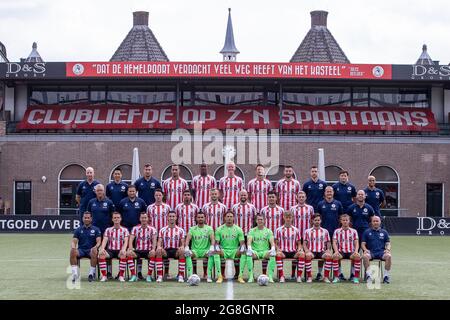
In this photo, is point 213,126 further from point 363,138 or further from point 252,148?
point 363,138

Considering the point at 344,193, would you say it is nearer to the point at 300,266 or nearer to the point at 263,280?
the point at 300,266

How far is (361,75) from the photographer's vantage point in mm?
42875

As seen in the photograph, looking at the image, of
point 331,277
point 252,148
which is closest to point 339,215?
point 331,277

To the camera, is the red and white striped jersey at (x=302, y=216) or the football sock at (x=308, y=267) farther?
the red and white striped jersey at (x=302, y=216)

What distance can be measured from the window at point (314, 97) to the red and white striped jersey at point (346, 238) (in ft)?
90.5

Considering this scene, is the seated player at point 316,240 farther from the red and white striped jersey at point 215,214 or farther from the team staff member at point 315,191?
the red and white striped jersey at point 215,214

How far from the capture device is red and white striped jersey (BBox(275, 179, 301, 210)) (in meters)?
18.4

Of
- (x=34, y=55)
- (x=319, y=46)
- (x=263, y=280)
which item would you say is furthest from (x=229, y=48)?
(x=263, y=280)

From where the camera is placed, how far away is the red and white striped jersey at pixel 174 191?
18.3 metres

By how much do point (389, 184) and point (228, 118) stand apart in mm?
7675

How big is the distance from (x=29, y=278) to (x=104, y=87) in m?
27.9

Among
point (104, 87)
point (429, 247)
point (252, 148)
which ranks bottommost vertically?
point (429, 247)

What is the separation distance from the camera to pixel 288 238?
17359 mm

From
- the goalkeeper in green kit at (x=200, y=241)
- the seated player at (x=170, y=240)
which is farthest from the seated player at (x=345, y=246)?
the seated player at (x=170, y=240)
